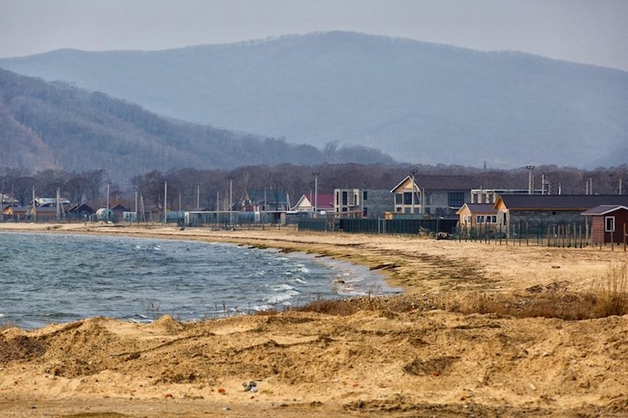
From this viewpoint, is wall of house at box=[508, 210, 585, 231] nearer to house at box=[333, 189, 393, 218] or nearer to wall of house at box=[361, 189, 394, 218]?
house at box=[333, 189, 393, 218]

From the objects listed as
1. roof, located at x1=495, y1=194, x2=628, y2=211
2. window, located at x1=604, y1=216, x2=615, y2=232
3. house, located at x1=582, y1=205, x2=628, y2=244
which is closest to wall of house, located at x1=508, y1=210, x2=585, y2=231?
roof, located at x1=495, y1=194, x2=628, y2=211

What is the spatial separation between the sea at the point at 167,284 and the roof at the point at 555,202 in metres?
16.7

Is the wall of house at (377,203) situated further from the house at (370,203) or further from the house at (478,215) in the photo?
the house at (478,215)

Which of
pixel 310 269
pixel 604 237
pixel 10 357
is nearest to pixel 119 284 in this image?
pixel 310 269

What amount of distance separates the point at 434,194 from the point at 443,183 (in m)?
2.70

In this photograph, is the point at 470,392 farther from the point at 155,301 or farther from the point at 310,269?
the point at 310,269

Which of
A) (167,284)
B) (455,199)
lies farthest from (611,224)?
(455,199)

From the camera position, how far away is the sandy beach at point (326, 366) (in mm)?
15344

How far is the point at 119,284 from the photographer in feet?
174

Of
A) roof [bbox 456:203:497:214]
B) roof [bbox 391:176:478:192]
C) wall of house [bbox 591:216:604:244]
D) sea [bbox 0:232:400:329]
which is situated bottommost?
sea [bbox 0:232:400:329]

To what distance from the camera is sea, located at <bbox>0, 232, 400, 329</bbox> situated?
3591 cm

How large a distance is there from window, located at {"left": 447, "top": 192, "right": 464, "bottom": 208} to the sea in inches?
2056

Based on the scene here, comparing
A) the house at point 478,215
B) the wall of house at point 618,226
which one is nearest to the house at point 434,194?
the house at point 478,215

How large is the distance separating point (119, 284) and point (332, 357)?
1448 inches
